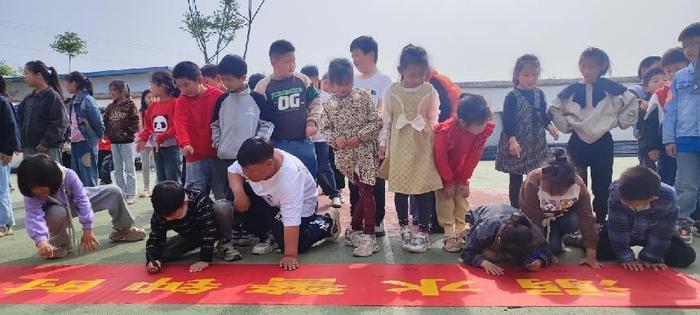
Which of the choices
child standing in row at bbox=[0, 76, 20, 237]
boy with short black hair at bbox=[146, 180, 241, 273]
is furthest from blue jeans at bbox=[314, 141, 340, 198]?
child standing in row at bbox=[0, 76, 20, 237]

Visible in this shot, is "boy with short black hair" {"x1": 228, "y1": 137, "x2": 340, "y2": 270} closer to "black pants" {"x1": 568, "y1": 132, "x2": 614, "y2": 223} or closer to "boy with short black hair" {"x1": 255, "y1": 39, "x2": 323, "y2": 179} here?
"boy with short black hair" {"x1": 255, "y1": 39, "x2": 323, "y2": 179}

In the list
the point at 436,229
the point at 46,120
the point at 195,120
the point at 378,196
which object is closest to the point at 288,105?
the point at 195,120

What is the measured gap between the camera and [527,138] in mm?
3682

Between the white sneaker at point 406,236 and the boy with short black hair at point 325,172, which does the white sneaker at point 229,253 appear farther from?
the boy with short black hair at point 325,172

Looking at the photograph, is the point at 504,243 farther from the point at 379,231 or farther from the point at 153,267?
the point at 153,267

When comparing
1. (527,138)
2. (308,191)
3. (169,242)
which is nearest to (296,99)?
(308,191)

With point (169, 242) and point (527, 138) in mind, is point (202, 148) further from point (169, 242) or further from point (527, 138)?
point (527, 138)

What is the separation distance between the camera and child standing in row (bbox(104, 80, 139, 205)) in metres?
5.21

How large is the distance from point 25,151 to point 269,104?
242 centimetres

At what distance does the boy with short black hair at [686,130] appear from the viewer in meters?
3.30

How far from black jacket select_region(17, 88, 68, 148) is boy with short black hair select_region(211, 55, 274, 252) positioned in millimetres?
1606

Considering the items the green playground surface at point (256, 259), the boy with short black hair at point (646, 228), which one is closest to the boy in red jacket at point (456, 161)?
the green playground surface at point (256, 259)

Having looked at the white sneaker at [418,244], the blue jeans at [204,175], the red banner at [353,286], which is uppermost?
the blue jeans at [204,175]

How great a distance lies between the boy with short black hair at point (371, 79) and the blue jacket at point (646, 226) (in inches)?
62.5
